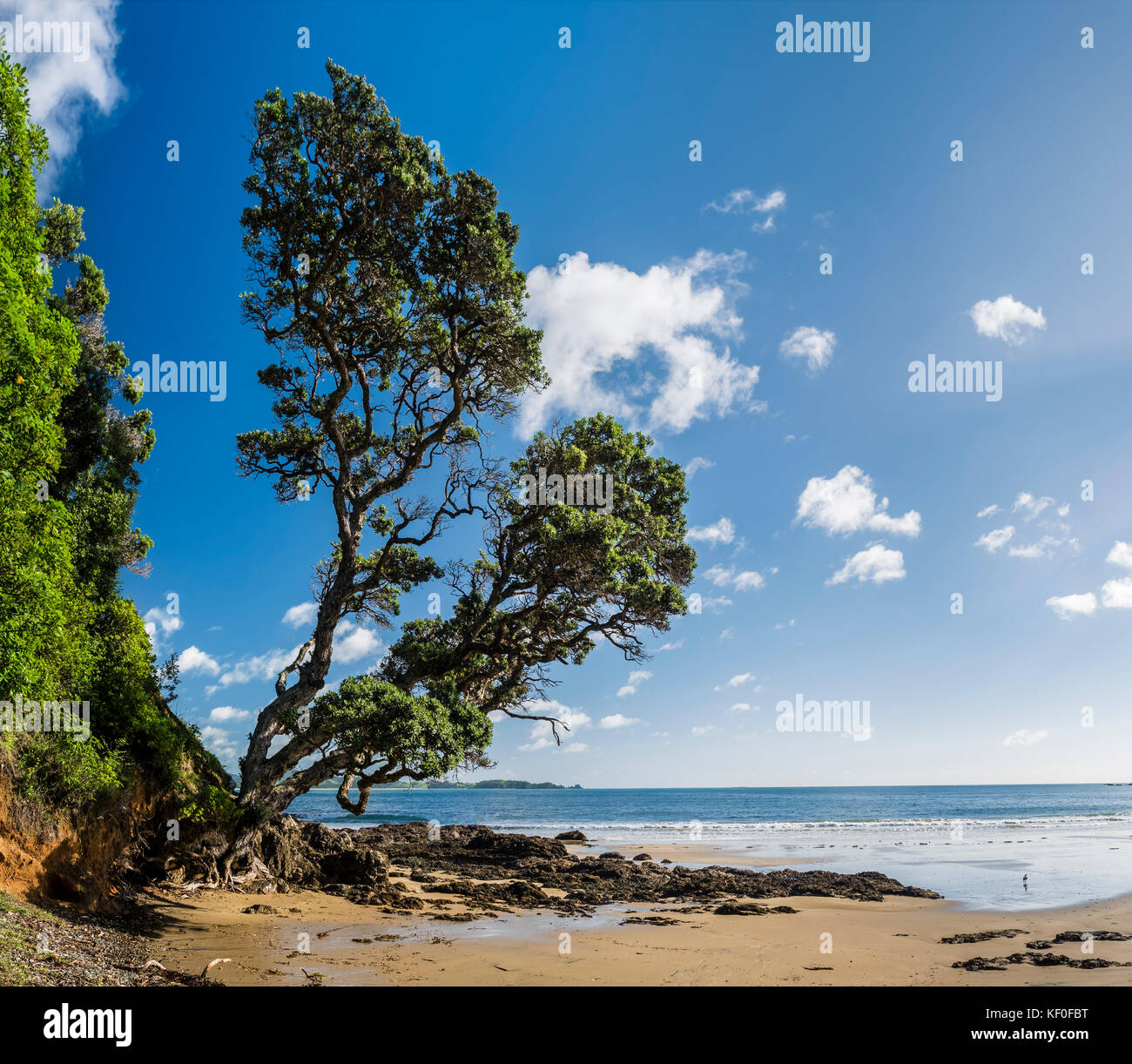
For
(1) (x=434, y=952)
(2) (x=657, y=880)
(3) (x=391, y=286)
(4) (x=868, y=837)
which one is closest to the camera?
(1) (x=434, y=952)

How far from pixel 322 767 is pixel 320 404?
28.3ft

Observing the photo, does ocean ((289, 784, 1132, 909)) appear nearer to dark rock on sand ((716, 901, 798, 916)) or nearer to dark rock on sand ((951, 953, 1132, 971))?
dark rock on sand ((716, 901, 798, 916))

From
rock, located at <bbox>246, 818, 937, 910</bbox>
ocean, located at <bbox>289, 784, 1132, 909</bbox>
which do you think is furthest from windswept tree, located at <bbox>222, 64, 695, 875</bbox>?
ocean, located at <bbox>289, 784, 1132, 909</bbox>

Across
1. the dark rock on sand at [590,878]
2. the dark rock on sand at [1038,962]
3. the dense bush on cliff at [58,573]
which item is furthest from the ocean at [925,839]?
the dense bush on cliff at [58,573]

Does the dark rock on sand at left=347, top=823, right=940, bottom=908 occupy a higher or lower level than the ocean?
higher

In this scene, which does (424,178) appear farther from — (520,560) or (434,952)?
(434,952)

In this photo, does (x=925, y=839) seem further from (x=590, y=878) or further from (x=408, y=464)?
(x=408, y=464)

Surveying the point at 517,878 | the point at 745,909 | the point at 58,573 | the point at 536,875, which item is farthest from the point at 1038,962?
the point at 58,573

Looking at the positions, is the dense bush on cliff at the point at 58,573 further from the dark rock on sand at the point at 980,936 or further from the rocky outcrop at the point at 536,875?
the dark rock on sand at the point at 980,936

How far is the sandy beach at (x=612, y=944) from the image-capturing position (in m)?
10.6

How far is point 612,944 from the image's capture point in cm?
1310

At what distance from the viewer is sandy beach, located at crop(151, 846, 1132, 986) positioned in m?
10.6

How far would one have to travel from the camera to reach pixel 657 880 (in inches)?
878
